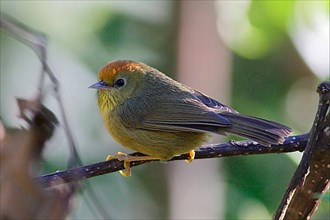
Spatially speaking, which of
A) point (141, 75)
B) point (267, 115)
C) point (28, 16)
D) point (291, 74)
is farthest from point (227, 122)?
point (28, 16)

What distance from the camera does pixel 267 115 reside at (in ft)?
14.2

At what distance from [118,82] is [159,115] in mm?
404

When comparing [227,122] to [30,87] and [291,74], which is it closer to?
[291,74]

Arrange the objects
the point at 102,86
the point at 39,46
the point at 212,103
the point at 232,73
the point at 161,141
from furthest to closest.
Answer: the point at 232,73
the point at 102,86
the point at 212,103
the point at 161,141
the point at 39,46

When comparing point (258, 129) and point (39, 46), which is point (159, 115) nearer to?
point (258, 129)

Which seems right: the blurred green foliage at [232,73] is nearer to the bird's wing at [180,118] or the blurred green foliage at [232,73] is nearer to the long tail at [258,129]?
the bird's wing at [180,118]

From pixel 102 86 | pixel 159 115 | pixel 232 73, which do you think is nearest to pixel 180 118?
pixel 159 115

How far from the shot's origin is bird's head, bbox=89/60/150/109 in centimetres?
342

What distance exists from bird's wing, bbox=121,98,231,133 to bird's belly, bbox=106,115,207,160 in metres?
0.03

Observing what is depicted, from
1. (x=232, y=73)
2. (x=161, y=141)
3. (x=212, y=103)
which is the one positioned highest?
(x=232, y=73)

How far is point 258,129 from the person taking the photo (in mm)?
2596

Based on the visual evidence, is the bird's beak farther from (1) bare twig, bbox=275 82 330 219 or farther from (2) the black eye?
(1) bare twig, bbox=275 82 330 219

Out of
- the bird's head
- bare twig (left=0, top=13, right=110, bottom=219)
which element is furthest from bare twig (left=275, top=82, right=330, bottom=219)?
the bird's head

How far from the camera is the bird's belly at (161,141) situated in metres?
2.96
